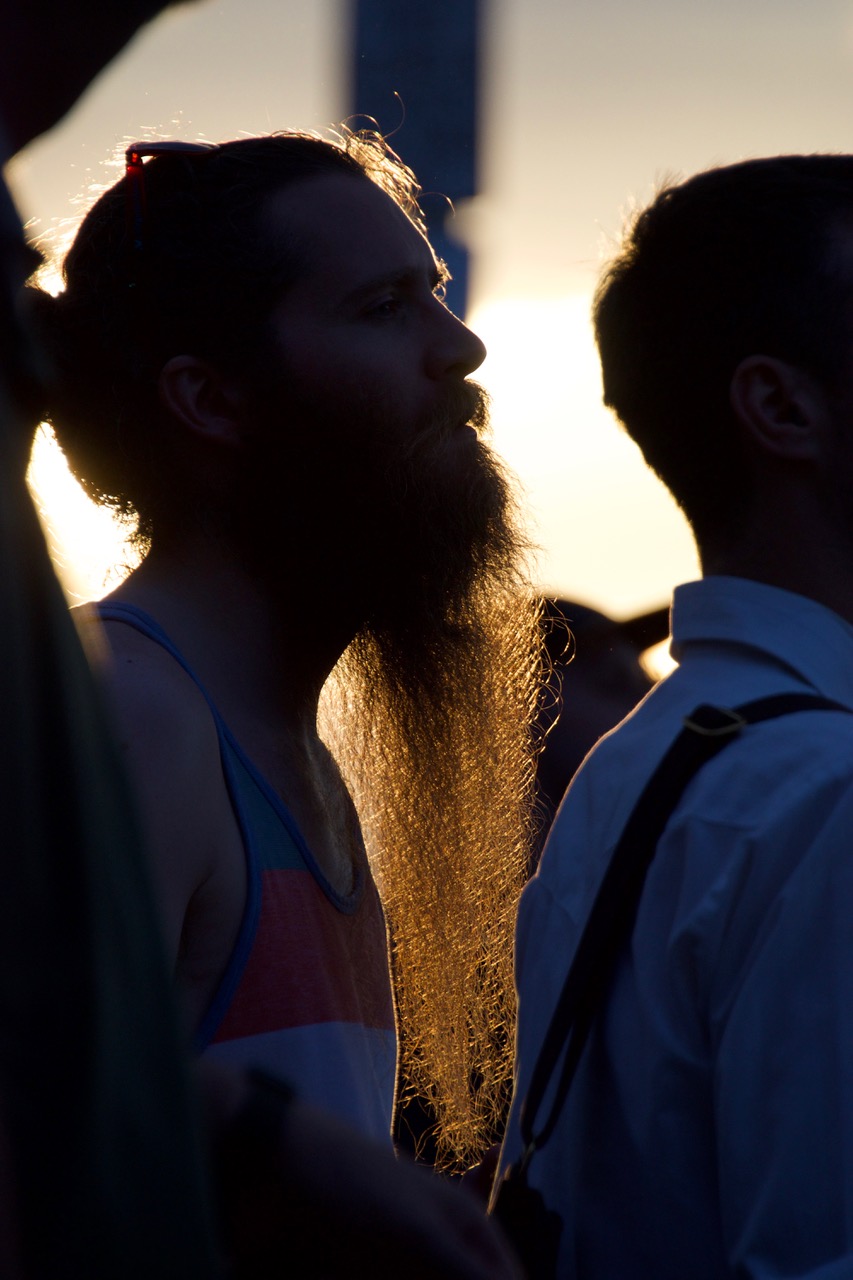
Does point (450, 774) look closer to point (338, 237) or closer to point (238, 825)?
point (238, 825)

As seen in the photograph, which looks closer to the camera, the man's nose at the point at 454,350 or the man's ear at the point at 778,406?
the man's ear at the point at 778,406

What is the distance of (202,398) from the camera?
211 cm

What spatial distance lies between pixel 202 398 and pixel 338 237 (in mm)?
341

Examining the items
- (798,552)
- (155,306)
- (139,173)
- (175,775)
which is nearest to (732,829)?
(798,552)

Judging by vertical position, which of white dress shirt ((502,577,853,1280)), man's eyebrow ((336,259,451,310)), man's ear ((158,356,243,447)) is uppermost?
man's eyebrow ((336,259,451,310))

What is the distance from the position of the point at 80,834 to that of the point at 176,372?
1663mm

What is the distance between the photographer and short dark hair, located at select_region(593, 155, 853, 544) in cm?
A: 175

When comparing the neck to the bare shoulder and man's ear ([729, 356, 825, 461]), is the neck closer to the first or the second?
man's ear ([729, 356, 825, 461])

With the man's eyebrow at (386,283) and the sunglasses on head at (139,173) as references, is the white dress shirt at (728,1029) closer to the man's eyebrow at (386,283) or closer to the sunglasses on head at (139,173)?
the man's eyebrow at (386,283)

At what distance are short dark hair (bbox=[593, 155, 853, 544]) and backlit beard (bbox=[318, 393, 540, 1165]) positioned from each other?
40cm

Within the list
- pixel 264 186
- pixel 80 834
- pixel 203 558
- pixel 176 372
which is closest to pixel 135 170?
pixel 264 186

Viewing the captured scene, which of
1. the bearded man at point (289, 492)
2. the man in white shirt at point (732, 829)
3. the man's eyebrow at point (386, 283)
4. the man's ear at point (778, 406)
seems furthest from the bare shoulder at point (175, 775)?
the man's ear at point (778, 406)

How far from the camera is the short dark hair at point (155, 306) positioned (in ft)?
6.93

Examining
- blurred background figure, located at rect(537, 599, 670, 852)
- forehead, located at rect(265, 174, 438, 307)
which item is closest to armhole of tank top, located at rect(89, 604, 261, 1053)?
forehead, located at rect(265, 174, 438, 307)
